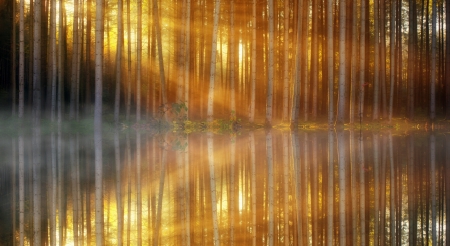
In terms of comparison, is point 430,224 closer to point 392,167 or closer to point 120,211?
point 120,211

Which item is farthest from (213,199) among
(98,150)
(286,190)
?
(98,150)

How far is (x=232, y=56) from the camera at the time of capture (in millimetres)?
21328

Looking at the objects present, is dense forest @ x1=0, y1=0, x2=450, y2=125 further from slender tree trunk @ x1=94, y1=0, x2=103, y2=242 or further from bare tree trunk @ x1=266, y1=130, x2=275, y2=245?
bare tree trunk @ x1=266, y1=130, x2=275, y2=245

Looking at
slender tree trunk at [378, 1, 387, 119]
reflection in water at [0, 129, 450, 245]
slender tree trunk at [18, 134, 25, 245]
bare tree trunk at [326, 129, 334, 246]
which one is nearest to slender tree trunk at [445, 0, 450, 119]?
slender tree trunk at [378, 1, 387, 119]

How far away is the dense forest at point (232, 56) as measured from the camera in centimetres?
2122

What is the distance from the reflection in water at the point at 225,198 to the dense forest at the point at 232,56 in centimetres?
994

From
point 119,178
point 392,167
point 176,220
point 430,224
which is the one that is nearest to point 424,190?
point 430,224

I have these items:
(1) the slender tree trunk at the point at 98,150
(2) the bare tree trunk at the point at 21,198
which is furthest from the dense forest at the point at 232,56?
(2) the bare tree trunk at the point at 21,198

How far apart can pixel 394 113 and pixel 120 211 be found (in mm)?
23126

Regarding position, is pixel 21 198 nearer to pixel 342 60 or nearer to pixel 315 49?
pixel 342 60

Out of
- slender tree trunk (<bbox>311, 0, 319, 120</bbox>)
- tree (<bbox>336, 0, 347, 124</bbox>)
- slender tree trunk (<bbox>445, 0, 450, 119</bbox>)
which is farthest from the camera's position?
slender tree trunk (<bbox>445, 0, 450, 119</bbox>)

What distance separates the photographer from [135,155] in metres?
11.6

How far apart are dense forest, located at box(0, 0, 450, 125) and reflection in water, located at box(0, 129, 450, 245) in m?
9.94

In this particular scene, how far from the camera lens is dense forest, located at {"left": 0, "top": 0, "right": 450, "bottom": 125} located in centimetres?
2122
